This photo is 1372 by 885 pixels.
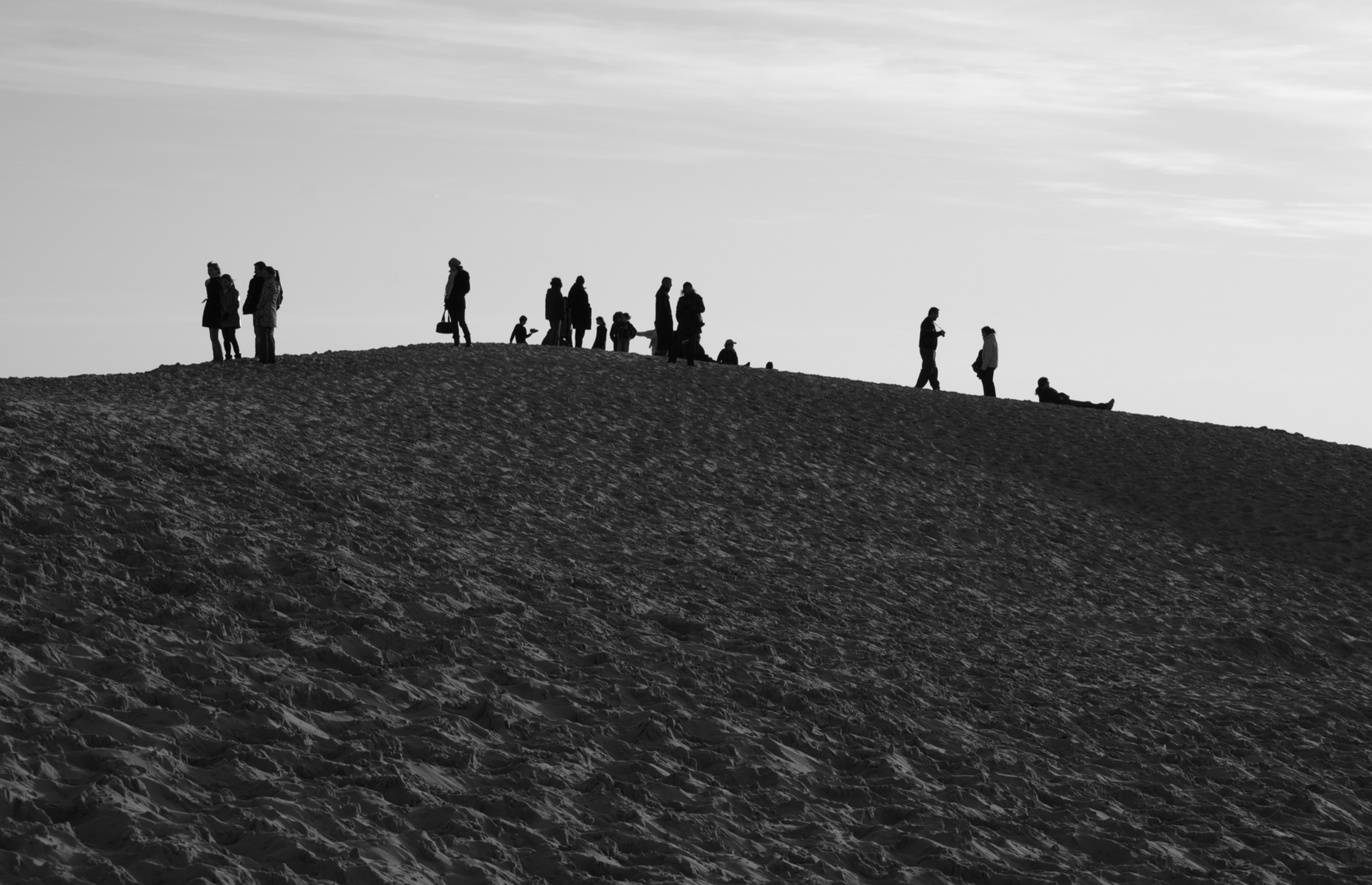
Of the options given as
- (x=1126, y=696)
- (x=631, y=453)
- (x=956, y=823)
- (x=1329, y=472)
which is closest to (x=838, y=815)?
(x=956, y=823)

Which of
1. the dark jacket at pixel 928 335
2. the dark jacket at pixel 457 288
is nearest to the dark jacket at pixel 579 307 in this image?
the dark jacket at pixel 457 288

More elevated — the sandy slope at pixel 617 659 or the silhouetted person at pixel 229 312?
the silhouetted person at pixel 229 312

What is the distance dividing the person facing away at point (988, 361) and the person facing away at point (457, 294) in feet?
35.5

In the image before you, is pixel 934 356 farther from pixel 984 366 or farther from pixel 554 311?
pixel 554 311

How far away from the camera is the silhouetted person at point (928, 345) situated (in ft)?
96.2

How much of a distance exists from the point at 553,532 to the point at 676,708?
5.23 meters

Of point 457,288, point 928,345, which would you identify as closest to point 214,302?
point 457,288

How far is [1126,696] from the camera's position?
1240 cm

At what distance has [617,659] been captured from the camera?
11.1m

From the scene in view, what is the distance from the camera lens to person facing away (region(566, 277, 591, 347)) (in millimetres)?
30828

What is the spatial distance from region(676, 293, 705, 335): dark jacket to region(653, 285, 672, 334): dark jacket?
0.57 metres

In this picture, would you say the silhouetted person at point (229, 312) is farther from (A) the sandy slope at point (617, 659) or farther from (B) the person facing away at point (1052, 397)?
(B) the person facing away at point (1052, 397)

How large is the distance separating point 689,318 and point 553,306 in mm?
4725

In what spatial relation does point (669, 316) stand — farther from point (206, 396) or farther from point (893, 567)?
point (893, 567)
